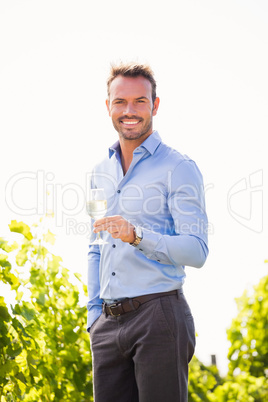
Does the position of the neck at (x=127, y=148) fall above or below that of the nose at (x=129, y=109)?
below

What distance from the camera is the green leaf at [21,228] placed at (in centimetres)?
363

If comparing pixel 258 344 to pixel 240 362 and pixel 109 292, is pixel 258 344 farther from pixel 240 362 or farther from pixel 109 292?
pixel 109 292

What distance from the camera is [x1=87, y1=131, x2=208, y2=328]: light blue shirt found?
92.5 inches

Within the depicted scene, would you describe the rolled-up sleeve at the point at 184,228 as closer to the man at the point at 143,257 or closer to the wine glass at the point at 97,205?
the man at the point at 143,257

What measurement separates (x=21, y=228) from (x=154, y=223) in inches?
55.6

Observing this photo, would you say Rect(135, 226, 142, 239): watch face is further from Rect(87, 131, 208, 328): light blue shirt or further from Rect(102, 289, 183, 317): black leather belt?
Rect(102, 289, 183, 317): black leather belt

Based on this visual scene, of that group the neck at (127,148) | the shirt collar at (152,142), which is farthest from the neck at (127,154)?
the shirt collar at (152,142)

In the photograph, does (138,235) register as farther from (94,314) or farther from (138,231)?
(94,314)

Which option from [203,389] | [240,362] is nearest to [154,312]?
[203,389]

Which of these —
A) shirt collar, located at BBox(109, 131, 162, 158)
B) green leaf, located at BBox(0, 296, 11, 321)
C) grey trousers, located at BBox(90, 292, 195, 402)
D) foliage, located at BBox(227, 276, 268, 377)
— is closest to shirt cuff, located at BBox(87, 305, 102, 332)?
grey trousers, located at BBox(90, 292, 195, 402)

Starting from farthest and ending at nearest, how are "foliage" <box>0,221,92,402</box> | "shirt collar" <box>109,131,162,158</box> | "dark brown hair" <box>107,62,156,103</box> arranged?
"foliage" <box>0,221,92,402</box> → "dark brown hair" <box>107,62,156,103</box> → "shirt collar" <box>109,131,162,158</box>

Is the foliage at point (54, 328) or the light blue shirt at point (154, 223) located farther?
the foliage at point (54, 328)

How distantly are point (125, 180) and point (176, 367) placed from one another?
929mm

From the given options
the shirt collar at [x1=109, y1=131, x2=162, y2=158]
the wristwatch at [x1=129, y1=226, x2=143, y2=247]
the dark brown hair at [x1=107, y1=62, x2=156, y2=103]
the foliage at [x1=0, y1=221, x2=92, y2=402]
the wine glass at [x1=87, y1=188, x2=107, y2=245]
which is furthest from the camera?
the foliage at [x1=0, y1=221, x2=92, y2=402]
